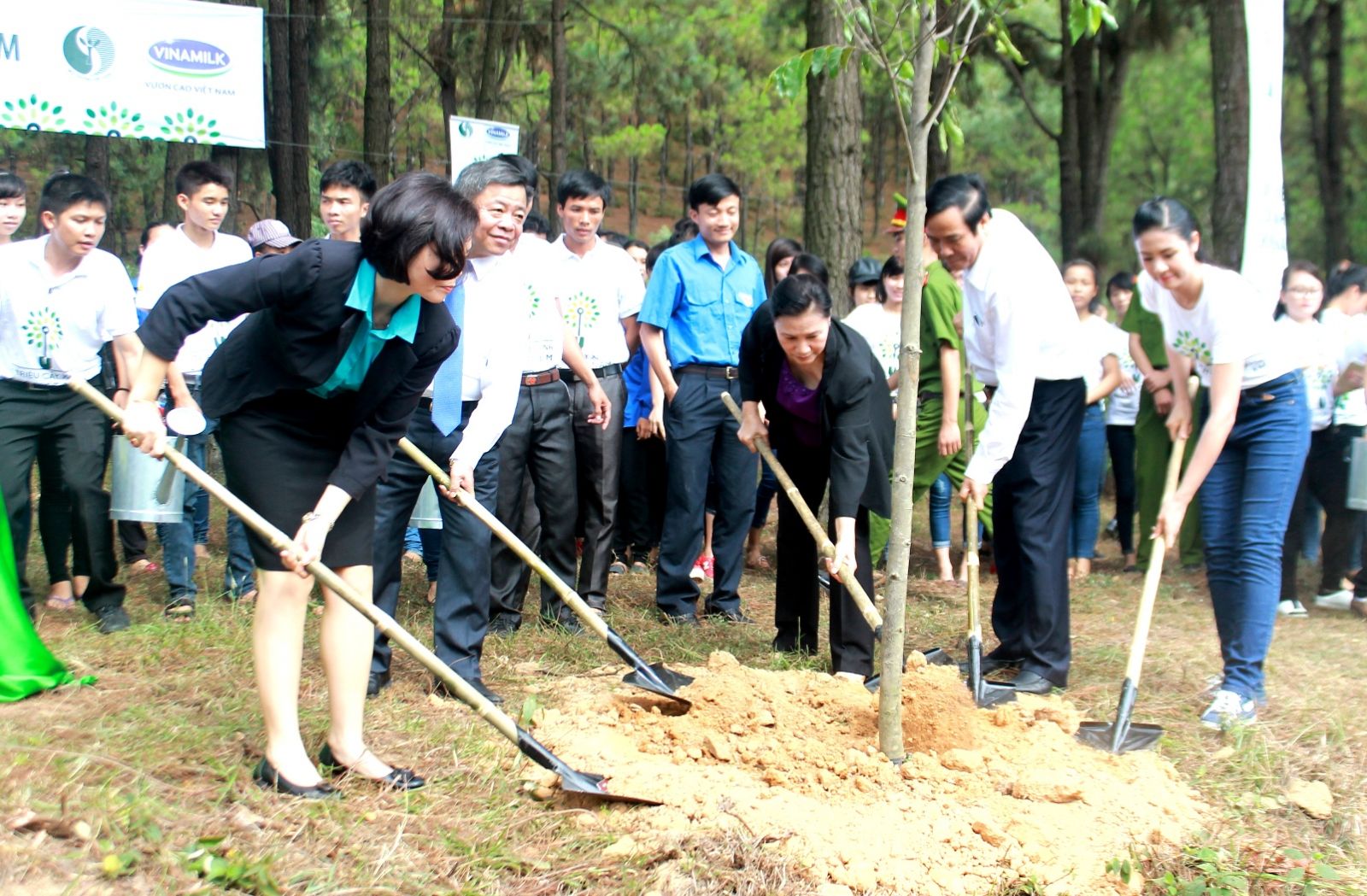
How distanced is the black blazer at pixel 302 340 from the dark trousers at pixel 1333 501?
16.7 feet

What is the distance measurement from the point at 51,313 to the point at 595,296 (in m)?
2.34

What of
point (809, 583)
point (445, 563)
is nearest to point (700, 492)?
point (809, 583)

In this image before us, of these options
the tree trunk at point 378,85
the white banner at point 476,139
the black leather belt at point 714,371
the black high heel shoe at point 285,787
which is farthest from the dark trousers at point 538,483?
the tree trunk at point 378,85

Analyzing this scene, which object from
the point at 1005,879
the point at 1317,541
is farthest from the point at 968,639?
the point at 1317,541

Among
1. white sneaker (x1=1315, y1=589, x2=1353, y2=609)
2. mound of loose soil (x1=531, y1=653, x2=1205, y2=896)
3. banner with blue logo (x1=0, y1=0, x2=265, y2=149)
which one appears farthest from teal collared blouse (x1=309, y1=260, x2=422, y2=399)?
banner with blue logo (x1=0, y1=0, x2=265, y2=149)

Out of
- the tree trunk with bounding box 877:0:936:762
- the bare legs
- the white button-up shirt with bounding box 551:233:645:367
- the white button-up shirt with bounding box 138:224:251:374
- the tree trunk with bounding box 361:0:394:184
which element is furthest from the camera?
the tree trunk with bounding box 361:0:394:184

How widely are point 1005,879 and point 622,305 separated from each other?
12.0 ft

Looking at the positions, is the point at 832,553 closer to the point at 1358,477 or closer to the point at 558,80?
the point at 1358,477

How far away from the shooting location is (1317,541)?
7508 mm

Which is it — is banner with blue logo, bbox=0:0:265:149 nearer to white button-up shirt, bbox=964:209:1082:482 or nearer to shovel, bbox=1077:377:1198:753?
white button-up shirt, bbox=964:209:1082:482

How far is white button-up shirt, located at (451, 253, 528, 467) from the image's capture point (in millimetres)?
4051

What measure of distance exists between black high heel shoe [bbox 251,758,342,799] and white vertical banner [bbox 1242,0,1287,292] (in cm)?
471

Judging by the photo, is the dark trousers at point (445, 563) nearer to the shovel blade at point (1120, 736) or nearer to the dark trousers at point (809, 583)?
the dark trousers at point (809, 583)

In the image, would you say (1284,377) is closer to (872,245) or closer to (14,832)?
(14,832)
